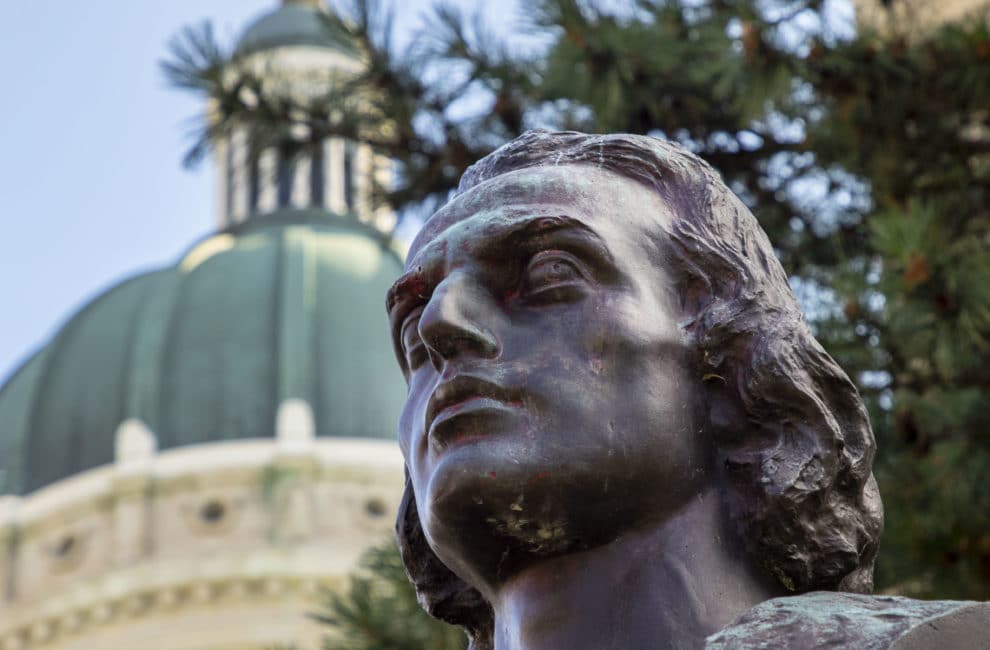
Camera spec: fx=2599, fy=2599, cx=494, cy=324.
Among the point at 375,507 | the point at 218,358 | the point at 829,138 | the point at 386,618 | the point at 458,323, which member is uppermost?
the point at 218,358

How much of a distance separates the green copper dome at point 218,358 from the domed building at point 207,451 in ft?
0.15

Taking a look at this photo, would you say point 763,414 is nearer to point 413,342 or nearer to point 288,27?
point 413,342

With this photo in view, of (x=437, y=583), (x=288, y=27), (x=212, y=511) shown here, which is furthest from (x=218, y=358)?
(x=437, y=583)

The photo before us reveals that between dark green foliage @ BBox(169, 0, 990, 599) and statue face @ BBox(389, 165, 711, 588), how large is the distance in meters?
4.21

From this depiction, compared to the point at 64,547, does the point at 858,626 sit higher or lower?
lower

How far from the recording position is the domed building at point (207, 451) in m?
48.2

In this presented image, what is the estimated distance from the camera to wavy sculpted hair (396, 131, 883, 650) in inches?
156

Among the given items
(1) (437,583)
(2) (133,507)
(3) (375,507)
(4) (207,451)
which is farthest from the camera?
(4) (207,451)

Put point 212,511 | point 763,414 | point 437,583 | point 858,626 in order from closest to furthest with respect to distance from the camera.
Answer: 1. point 858,626
2. point 763,414
3. point 437,583
4. point 212,511

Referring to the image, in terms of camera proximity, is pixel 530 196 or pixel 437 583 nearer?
pixel 530 196

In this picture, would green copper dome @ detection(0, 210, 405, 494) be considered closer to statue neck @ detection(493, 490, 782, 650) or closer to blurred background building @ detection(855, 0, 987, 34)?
blurred background building @ detection(855, 0, 987, 34)

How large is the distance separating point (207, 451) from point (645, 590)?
47391mm

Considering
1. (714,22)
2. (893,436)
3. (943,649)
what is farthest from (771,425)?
(714,22)

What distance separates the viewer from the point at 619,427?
3.91 meters
